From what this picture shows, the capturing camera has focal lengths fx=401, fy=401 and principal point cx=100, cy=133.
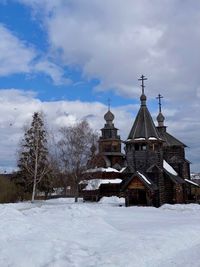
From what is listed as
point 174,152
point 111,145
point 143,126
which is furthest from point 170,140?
point 143,126

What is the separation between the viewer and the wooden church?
1470 inches

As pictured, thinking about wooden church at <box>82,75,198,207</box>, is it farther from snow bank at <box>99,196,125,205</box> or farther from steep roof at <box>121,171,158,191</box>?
snow bank at <box>99,196,125,205</box>

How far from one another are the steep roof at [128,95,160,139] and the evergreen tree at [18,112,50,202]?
954 cm

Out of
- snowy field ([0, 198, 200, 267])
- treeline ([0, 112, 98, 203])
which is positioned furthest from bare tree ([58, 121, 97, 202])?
snowy field ([0, 198, 200, 267])

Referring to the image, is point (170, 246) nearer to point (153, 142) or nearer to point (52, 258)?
point (52, 258)

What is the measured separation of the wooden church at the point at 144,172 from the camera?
37344 mm

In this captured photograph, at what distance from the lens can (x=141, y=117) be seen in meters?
42.8

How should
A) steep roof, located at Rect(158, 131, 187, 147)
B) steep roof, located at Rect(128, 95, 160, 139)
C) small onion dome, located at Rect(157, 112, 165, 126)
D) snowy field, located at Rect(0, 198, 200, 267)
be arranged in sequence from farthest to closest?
small onion dome, located at Rect(157, 112, 165, 126) → steep roof, located at Rect(158, 131, 187, 147) → steep roof, located at Rect(128, 95, 160, 139) → snowy field, located at Rect(0, 198, 200, 267)

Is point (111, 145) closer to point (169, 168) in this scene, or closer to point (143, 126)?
point (169, 168)

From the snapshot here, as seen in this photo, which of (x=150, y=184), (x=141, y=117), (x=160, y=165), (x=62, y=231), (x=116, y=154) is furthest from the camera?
(x=116, y=154)

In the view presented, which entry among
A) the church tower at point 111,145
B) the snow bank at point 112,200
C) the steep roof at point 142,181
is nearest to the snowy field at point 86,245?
the steep roof at point 142,181

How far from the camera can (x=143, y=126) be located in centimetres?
4141

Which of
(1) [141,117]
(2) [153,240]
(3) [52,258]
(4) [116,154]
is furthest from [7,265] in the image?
(4) [116,154]

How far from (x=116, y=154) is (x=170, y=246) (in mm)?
41693
